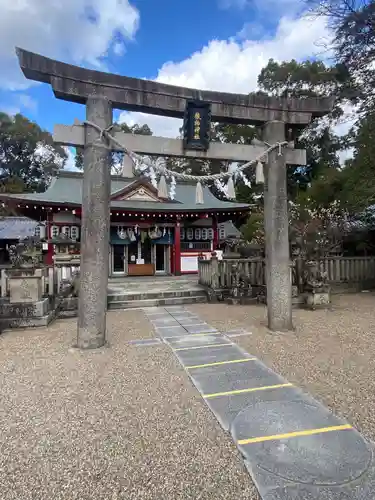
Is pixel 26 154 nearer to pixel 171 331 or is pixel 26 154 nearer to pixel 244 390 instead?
pixel 171 331

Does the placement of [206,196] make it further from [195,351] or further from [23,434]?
[23,434]

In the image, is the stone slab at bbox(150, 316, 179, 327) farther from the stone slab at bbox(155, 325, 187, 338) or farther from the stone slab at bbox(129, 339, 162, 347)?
the stone slab at bbox(129, 339, 162, 347)

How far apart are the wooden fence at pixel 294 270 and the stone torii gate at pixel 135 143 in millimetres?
3107

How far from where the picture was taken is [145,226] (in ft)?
47.1

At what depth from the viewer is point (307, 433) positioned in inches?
88.6

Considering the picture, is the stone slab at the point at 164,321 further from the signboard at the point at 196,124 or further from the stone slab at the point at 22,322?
the signboard at the point at 196,124

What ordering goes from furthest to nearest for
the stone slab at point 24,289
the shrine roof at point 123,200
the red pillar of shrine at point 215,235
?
the red pillar of shrine at point 215,235 → the shrine roof at point 123,200 → the stone slab at point 24,289

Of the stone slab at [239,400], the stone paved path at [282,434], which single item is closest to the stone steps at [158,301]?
the stone paved path at [282,434]

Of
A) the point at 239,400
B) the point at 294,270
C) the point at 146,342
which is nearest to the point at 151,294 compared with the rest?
the point at 146,342

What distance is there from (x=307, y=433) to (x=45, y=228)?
1351cm

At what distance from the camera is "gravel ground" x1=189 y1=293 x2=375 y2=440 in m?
2.77

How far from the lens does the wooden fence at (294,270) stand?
339 inches

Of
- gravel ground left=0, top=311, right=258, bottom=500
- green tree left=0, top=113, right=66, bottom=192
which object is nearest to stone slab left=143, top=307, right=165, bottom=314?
gravel ground left=0, top=311, right=258, bottom=500

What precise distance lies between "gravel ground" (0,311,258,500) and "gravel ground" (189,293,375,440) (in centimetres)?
116
